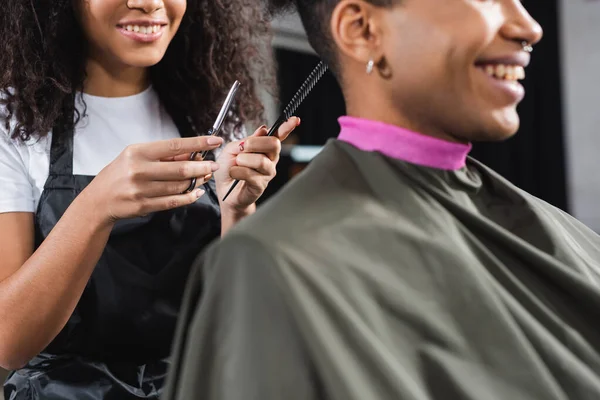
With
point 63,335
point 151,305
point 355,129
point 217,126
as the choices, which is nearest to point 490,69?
point 355,129

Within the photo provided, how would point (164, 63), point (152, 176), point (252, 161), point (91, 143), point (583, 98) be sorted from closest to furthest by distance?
point (152, 176) < point (252, 161) < point (91, 143) < point (164, 63) < point (583, 98)

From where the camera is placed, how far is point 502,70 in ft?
2.99

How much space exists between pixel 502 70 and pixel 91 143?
0.74 metres

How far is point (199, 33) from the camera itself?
1499mm

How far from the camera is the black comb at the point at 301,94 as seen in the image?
110 centimetres

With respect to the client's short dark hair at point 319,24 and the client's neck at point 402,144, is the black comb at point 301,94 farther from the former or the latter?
the client's neck at point 402,144

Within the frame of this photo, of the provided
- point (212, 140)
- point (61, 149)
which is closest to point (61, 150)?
point (61, 149)

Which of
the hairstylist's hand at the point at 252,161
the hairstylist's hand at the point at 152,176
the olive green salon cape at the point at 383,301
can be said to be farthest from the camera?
the hairstylist's hand at the point at 252,161

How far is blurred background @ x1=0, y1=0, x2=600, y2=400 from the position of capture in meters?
5.15

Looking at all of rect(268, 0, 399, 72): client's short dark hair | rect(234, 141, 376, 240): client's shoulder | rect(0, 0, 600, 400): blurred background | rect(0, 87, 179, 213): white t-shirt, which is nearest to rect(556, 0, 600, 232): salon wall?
rect(0, 0, 600, 400): blurred background

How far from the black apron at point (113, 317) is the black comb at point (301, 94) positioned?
164 mm

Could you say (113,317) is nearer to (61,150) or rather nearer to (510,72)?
(61,150)

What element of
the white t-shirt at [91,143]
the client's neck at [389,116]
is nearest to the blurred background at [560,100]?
the white t-shirt at [91,143]

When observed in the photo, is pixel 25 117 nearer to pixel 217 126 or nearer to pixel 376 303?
pixel 217 126
